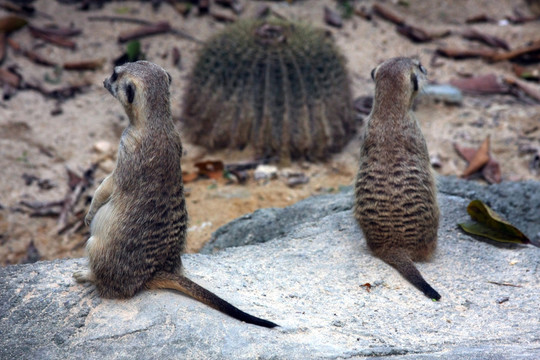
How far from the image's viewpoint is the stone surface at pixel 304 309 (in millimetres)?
2826

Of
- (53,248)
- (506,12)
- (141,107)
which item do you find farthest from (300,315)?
(506,12)

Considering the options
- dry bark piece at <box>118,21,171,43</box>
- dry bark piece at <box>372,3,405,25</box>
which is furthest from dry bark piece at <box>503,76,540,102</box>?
dry bark piece at <box>118,21,171,43</box>

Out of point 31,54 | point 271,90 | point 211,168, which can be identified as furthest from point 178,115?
point 31,54

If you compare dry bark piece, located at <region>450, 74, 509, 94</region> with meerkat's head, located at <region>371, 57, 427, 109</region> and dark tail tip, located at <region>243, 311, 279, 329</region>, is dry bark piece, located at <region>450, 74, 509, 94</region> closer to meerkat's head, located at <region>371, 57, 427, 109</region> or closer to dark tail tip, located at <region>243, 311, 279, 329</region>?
meerkat's head, located at <region>371, 57, 427, 109</region>

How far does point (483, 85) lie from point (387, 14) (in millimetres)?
2226

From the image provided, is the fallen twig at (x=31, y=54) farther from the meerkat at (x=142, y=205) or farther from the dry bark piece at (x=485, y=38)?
the dry bark piece at (x=485, y=38)

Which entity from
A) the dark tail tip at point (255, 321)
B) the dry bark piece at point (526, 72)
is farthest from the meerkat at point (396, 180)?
the dry bark piece at point (526, 72)

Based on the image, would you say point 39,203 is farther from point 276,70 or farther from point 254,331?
point 254,331

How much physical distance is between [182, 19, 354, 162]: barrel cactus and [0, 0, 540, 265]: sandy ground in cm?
30

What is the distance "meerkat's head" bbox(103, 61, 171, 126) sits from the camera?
3.12 m

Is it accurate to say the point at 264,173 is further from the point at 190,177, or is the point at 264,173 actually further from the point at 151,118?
the point at 151,118

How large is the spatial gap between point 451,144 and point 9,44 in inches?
236

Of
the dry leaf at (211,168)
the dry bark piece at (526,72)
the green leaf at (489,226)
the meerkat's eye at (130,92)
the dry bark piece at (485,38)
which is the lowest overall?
the dry leaf at (211,168)

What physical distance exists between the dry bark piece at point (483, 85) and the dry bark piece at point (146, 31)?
13.8 ft
